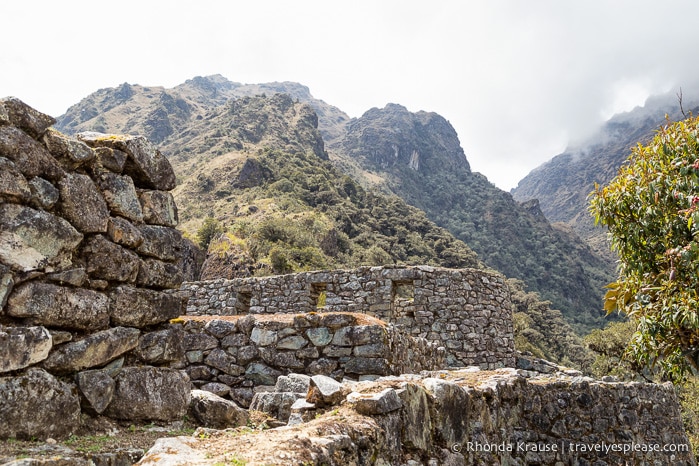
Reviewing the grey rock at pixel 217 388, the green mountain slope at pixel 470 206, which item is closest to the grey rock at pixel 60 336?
the grey rock at pixel 217 388

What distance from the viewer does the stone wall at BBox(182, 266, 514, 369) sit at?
33.7 feet

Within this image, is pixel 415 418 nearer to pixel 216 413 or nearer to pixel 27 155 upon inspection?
pixel 216 413

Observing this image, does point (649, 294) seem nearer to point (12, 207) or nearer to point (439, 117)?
point (12, 207)

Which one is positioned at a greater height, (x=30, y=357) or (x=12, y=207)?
(x=12, y=207)

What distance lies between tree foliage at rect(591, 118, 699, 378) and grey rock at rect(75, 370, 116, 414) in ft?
16.9

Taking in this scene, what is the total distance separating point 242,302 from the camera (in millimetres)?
11227

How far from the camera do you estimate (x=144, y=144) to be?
13.8ft

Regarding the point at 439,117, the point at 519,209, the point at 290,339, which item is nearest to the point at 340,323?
the point at 290,339

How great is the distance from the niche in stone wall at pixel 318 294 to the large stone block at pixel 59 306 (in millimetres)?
7181

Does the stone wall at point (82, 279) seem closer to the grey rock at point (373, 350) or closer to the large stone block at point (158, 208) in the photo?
the large stone block at point (158, 208)

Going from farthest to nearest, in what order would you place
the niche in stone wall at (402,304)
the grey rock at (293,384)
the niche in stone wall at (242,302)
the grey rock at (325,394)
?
the niche in stone wall at (242,302)
the niche in stone wall at (402,304)
the grey rock at (293,384)
the grey rock at (325,394)

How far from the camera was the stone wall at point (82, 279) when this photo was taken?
9.87ft

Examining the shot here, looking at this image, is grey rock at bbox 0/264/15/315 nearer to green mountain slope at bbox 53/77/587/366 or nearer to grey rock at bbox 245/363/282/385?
grey rock at bbox 245/363/282/385

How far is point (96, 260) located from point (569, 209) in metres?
129
